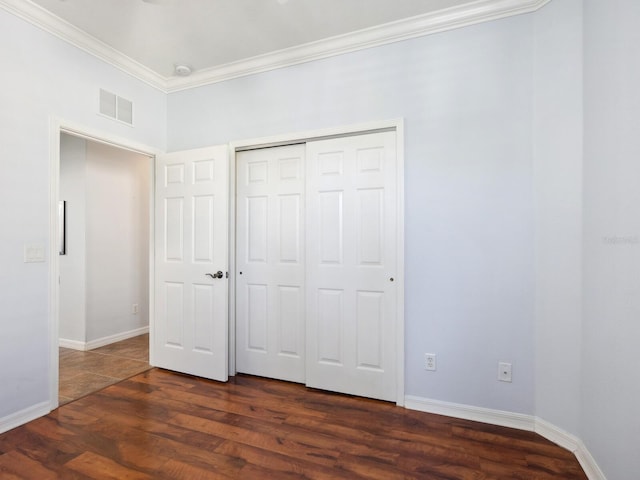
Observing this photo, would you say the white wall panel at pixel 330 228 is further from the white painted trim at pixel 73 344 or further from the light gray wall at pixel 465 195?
the white painted trim at pixel 73 344

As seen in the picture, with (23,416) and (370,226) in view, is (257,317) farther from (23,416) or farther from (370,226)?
(23,416)

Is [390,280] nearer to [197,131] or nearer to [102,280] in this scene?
[197,131]

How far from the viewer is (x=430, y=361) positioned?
2461 millimetres

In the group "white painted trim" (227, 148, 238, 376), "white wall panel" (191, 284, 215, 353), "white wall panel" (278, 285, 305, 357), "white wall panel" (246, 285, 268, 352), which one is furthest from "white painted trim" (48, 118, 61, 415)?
"white wall panel" (278, 285, 305, 357)

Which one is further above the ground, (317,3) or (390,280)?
(317,3)

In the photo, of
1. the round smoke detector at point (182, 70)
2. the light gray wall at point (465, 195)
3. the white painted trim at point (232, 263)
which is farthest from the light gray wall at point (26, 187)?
the light gray wall at point (465, 195)

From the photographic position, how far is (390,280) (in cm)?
260

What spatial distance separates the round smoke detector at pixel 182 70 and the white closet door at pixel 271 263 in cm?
91

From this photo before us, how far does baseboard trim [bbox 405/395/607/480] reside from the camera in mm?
1821

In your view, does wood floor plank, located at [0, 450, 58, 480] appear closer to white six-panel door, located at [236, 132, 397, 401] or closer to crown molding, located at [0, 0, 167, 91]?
white six-panel door, located at [236, 132, 397, 401]

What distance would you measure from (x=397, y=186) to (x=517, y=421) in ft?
5.91

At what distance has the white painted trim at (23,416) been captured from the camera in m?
2.17

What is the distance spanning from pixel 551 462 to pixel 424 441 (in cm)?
68

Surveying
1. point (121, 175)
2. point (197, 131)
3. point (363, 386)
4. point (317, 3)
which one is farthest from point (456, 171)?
point (121, 175)
